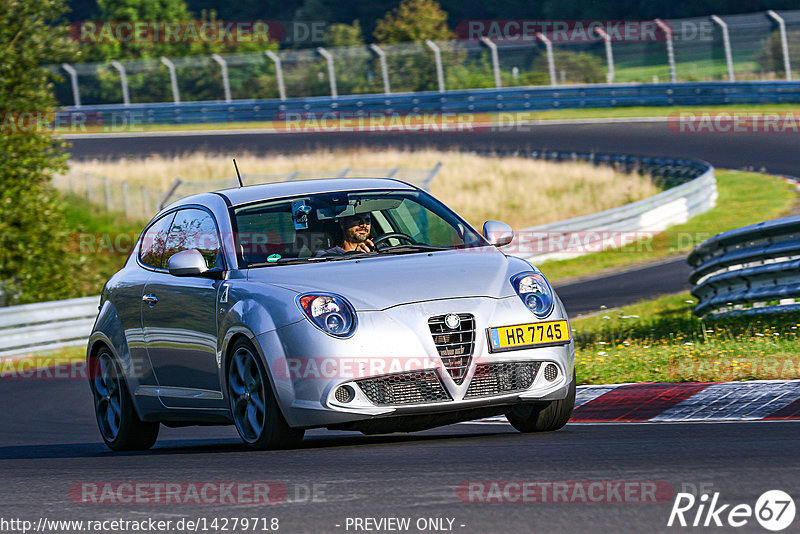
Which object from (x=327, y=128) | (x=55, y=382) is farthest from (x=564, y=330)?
A: (x=327, y=128)

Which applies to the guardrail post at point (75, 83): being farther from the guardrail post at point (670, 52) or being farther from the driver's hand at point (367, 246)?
the driver's hand at point (367, 246)

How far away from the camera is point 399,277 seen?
24.0 ft

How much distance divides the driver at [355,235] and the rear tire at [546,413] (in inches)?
54.3

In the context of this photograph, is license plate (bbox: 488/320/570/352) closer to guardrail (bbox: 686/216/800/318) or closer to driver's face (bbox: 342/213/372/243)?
driver's face (bbox: 342/213/372/243)

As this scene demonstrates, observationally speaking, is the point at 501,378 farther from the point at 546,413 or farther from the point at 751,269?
the point at 751,269

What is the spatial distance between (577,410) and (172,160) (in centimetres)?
3013

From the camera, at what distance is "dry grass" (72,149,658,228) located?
2852 centimetres

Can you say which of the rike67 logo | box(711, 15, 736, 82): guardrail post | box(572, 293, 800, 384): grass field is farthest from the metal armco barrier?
the rike67 logo

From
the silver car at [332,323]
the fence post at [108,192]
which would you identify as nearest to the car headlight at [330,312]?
the silver car at [332,323]

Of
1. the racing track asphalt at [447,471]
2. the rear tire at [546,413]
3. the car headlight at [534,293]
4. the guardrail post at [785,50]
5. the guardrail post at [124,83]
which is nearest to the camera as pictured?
the racing track asphalt at [447,471]

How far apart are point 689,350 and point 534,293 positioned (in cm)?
329

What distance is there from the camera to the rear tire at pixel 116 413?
29.5ft

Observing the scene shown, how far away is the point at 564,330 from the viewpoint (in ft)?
24.8

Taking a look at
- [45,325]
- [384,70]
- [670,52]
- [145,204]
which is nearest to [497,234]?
[45,325]
